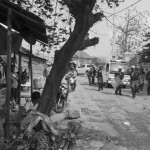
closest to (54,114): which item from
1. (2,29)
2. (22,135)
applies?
(2,29)

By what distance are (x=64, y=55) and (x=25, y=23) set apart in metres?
1.04

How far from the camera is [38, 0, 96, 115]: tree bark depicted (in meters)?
6.46

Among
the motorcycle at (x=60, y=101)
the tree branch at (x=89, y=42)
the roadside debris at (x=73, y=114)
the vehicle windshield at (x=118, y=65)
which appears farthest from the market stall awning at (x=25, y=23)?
the vehicle windshield at (x=118, y=65)

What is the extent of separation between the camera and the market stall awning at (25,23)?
5430 millimetres

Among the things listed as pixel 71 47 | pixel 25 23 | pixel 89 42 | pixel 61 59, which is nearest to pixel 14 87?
pixel 25 23

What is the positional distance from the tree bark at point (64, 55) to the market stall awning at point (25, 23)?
2.15 ft

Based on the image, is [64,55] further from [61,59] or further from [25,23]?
[25,23]

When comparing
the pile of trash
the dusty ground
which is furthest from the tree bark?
the pile of trash

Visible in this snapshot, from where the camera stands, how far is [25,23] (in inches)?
263

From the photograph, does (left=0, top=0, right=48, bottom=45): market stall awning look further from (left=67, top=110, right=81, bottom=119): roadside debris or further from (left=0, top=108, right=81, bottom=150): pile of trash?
(left=67, top=110, right=81, bottom=119): roadside debris

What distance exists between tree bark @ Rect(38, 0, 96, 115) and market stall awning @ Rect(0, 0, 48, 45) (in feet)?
2.15

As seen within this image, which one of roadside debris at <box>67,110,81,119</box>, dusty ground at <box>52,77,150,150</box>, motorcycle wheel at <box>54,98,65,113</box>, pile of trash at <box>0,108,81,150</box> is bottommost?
dusty ground at <box>52,77,150,150</box>

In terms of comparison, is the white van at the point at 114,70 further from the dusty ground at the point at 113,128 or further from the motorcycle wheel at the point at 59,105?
the motorcycle wheel at the point at 59,105

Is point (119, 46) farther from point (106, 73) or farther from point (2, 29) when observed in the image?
point (2, 29)
